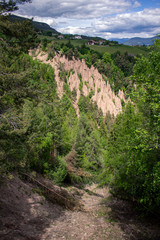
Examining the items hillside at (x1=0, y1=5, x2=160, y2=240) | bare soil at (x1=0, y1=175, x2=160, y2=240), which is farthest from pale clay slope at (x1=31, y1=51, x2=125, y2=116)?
bare soil at (x1=0, y1=175, x2=160, y2=240)

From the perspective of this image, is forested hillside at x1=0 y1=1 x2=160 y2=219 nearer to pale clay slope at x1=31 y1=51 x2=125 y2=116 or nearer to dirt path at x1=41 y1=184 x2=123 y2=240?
dirt path at x1=41 y1=184 x2=123 y2=240

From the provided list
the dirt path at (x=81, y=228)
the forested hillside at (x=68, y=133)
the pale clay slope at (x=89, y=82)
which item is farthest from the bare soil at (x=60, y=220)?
the pale clay slope at (x=89, y=82)

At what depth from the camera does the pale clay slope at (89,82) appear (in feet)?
227

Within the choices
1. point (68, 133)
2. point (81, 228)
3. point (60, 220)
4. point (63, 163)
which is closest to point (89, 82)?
point (68, 133)

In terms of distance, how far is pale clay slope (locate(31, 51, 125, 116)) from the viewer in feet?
227

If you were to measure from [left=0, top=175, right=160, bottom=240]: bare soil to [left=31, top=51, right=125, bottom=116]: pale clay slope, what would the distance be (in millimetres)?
52301

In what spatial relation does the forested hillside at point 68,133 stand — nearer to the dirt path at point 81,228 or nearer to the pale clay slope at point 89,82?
the dirt path at point 81,228

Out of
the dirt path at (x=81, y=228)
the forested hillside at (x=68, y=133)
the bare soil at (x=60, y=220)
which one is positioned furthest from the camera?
the dirt path at (x=81, y=228)

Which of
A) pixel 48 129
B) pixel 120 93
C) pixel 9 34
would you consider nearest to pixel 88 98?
pixel 120 93

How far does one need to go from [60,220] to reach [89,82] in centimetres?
6738

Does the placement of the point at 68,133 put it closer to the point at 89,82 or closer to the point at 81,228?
the point at 81,228

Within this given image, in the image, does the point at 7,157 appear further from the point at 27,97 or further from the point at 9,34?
the point at 9,34

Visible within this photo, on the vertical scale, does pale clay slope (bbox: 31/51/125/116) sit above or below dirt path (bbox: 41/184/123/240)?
above

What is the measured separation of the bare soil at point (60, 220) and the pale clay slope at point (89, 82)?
52.3 meters
